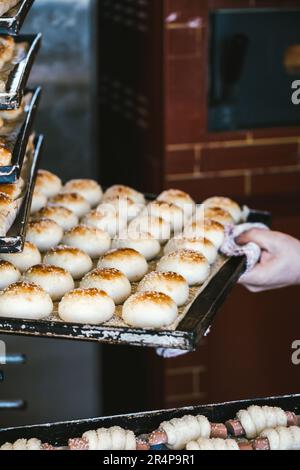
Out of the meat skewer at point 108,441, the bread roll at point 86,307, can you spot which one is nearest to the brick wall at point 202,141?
the bread roll at point 86,307

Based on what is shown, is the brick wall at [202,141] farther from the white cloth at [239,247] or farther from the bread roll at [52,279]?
the bread roll at [52,279]

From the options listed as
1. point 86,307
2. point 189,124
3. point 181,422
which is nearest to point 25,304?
point 86,307

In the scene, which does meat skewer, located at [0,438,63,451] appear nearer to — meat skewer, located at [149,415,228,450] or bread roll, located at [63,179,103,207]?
meat skewer, located at [149,415,228,450]

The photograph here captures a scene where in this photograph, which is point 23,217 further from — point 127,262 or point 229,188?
point 229,188

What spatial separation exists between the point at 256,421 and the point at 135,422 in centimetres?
26

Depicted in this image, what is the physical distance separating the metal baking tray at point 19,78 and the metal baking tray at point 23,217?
0.29 metres

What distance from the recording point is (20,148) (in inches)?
80.5

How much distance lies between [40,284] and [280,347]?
2023 millimetres

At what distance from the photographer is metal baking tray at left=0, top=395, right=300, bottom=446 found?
185 centimetres

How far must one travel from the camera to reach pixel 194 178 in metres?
3.76

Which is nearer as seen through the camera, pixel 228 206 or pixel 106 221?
pixel 106 221

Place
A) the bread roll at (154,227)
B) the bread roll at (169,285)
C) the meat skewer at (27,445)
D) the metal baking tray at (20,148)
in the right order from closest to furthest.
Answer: the meat skewer at (27,445)
the metal baking tray at (20,148)
the bread roll at (169,285)
the bread roll at (154,227)

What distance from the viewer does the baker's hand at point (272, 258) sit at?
2.51 meters

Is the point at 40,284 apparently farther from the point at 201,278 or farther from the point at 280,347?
the point at 280,347
